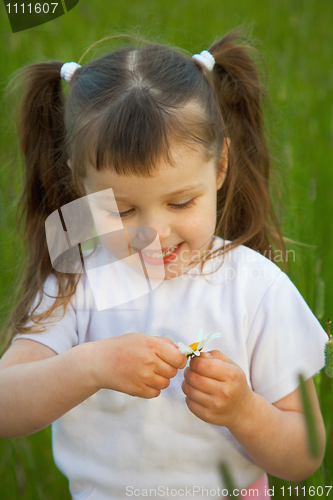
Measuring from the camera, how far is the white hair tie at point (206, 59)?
3.26 ft

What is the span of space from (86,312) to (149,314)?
5.1 inches

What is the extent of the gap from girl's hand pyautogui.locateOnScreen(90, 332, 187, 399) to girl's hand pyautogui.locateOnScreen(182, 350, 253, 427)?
0.11ft

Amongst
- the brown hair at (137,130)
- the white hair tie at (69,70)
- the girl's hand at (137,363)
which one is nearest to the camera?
the girl's hand at (137,363)

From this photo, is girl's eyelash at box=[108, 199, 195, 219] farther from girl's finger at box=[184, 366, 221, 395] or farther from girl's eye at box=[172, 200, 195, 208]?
girl's finger at box=[184, 366, 221, 395]

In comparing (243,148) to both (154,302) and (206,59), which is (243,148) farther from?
(154,302)

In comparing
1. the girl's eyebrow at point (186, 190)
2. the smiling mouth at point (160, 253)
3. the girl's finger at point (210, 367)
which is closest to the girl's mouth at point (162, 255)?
the smiling mouth at point (160, 253)

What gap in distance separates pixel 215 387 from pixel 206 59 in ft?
2.19

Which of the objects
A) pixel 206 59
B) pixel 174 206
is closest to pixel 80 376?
pixel 174 206

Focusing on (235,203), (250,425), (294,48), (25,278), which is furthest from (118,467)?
(294,48)

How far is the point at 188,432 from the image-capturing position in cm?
90

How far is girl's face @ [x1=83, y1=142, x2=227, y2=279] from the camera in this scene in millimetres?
790

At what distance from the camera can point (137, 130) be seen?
79 centimetres

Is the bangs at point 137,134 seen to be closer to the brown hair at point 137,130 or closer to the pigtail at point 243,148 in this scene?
the brown hair at point 137,130

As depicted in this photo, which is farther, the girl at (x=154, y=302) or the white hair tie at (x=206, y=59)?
the white hair tie at (x=206, y=59)
